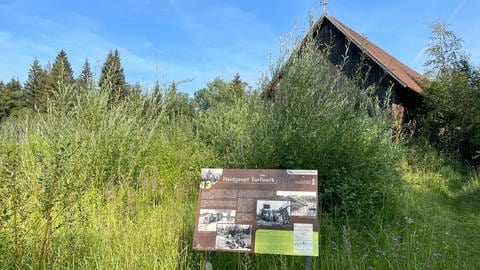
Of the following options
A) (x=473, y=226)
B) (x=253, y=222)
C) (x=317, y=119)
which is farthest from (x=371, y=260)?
(x=473, y=226)

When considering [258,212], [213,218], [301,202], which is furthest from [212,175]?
[301,202]

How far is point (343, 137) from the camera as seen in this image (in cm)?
538

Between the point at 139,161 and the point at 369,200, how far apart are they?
347cm

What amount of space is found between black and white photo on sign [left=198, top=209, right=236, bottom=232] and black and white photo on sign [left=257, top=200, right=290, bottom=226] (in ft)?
0.80

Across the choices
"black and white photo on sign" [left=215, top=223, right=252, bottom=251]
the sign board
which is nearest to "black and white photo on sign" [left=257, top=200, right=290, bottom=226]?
the sign board

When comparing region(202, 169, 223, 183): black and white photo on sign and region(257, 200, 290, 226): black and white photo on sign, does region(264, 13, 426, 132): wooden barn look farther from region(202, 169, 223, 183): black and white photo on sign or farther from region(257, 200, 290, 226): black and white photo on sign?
region(257, 200, 290, 226): black and white photo on sign

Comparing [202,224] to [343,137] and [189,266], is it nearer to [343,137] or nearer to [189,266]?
[189,266]

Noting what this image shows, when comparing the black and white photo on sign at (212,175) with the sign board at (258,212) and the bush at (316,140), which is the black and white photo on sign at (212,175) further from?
the bush at (316,140)

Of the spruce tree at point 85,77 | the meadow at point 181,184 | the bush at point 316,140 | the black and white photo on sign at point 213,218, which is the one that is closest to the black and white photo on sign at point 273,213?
A: the black and white photo on sign at point 213,218

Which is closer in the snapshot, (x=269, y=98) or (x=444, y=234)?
(x=444, y=234)

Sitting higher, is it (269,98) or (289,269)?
(269,98)

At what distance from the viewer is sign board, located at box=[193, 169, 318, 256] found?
3189mm

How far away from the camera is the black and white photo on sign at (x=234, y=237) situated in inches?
128

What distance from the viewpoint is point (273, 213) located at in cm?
333
